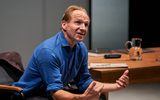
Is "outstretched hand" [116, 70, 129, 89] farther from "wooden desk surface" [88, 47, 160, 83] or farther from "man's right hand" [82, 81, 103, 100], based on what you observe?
"man's right hand" [82, 81, 103, 100]

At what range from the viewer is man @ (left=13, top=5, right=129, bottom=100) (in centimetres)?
175

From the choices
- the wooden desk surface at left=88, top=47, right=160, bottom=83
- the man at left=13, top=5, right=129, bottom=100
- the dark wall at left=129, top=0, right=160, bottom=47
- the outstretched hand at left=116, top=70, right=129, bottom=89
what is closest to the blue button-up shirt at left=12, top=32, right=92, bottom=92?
the man at left=13, top=5, right=129, bottom=100

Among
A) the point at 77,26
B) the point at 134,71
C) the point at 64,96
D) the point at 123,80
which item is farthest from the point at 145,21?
the point at 64,96

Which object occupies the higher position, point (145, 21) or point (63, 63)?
point (63, 63)

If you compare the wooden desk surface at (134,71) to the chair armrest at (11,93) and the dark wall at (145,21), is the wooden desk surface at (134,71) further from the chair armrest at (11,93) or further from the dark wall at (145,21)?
the dark wall at (145,21)

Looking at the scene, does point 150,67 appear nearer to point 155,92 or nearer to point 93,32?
point 155,92

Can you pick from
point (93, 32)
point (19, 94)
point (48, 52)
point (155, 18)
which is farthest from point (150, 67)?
point (155, 18)

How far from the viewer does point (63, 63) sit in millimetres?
1865

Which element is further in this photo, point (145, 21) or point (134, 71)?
point (145, 21)

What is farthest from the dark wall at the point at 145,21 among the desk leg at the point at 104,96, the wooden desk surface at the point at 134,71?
the desk leg at the point at 104,96

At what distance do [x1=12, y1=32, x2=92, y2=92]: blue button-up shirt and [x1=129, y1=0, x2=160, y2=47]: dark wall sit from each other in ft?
8.61

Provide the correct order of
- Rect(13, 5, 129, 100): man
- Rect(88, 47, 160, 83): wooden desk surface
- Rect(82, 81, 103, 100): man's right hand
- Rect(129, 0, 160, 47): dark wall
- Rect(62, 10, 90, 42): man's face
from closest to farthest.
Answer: Rect(82, 81, 103, 100): man's right hand, Rect(13, 5, 129, 100): man, Rect(62, 10, 90, 42): man's face, Rect(88, 47, 160, 83): wooden desk surface, Rect(129, 0, 160, 47): dark wall

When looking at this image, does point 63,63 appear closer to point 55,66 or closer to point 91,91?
point 55,66

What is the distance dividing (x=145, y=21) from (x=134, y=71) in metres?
2.65
